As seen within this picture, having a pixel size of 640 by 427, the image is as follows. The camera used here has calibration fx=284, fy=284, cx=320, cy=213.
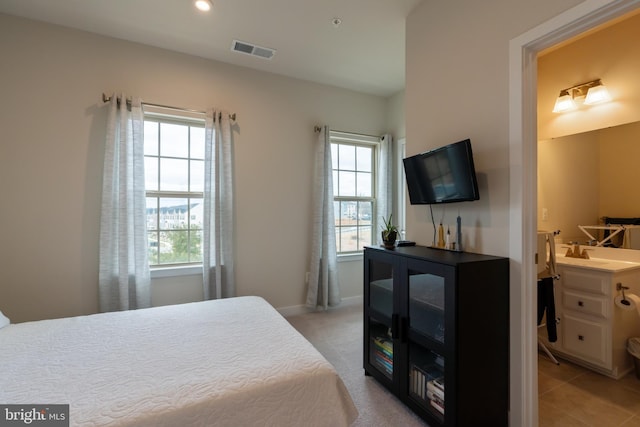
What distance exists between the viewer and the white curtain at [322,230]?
349 cm

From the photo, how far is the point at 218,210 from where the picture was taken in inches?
117

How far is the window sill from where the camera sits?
9.45 ft

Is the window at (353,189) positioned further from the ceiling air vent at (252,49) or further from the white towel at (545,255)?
the white towel at (545,255)

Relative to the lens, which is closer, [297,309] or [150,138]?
[150,138]

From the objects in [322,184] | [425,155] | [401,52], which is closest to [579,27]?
[425,155]

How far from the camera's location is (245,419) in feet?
3.53

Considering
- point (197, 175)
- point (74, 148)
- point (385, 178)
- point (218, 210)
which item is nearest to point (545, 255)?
point (385, 178)

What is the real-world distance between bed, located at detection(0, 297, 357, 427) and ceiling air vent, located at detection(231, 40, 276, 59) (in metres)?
2.56

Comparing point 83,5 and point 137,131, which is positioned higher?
point 83,5

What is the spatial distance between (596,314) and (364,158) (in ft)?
9.33

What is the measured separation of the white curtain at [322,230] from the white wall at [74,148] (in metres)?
0.58

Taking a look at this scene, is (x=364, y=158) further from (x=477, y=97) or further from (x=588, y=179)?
(x=588, y=179)

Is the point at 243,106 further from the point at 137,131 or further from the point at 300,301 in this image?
the point at 300,301

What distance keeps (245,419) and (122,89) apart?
304 cm
